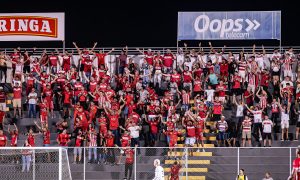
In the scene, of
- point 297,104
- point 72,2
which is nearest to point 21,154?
point 297,104

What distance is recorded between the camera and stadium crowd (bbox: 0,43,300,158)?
118 ft

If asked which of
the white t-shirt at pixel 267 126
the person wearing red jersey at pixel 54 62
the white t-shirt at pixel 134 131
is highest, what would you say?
the person wearing red jersey at pixel 54 62

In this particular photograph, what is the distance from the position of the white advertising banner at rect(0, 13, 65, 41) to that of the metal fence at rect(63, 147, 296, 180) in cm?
1172

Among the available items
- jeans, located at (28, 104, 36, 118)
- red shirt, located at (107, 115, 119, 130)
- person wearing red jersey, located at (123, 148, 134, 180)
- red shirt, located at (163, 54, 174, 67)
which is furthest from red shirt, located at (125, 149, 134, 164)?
red shirt, located at (163, 54, 174, 67)

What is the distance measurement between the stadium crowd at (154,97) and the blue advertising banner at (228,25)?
1.81m

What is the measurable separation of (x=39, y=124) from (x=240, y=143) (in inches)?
339

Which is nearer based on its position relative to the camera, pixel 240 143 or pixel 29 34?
pixel 240 143

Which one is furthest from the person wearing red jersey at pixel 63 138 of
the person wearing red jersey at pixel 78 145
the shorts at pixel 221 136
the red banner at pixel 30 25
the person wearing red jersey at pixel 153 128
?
the red banner at pixel 30 25

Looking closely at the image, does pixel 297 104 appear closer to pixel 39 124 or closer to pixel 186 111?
pixel 186 111

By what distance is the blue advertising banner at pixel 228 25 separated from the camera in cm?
4356

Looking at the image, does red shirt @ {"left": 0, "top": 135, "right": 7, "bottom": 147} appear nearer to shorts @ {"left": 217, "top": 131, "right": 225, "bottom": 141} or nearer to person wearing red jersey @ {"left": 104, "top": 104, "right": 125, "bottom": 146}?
person wearing red jersey @ {"left": 104, "top": 104, "right": 125, "bottom": 146}

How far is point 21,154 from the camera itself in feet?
105

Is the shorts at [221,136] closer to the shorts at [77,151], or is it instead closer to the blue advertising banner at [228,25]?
the shorts at [77,151]

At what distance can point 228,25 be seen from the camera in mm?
43844
